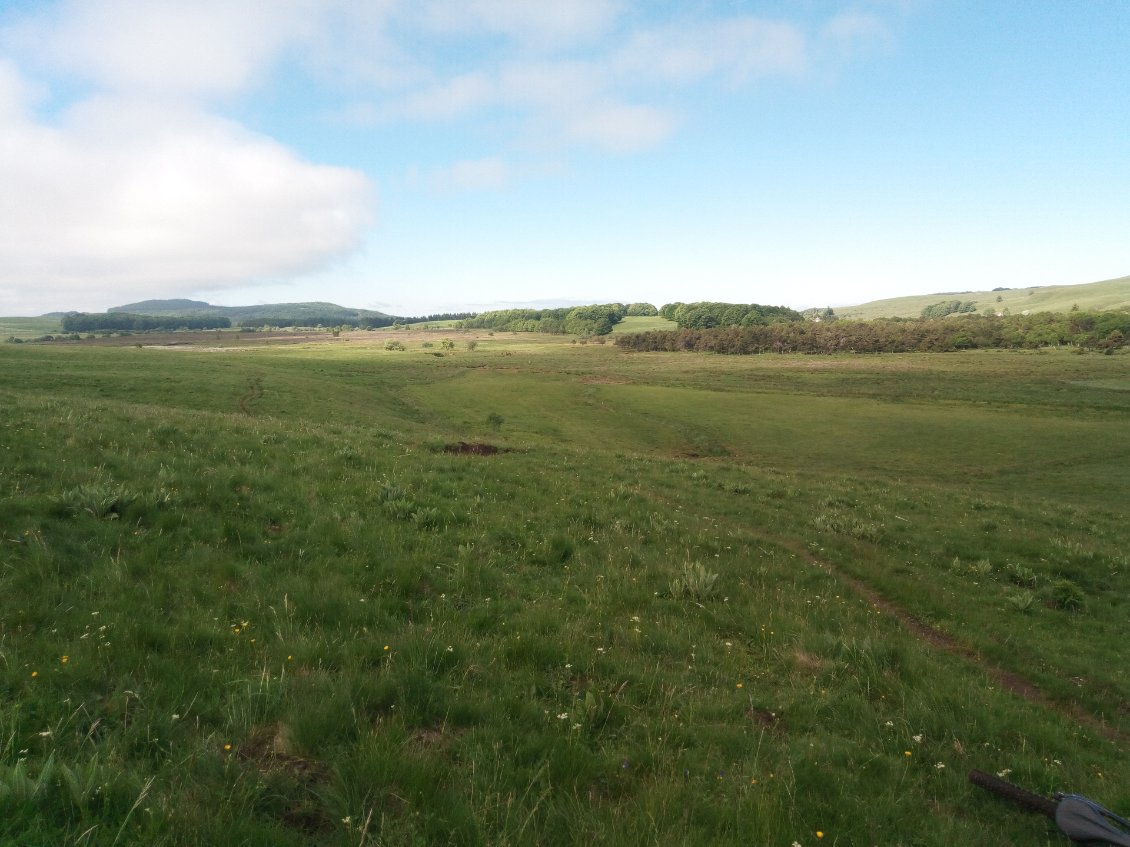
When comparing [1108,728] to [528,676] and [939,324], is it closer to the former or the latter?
[528,676]

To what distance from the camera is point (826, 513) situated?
63.3 feet

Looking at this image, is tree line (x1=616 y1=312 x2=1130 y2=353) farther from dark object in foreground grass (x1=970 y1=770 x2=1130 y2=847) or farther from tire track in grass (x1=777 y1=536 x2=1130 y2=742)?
dark object in foreground grass (x1=970 y1=770 x2=1130 y2=847)

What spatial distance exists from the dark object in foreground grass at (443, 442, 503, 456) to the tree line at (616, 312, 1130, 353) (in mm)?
139694

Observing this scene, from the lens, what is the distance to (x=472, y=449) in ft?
81.1

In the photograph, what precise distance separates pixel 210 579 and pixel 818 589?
32.0 ft

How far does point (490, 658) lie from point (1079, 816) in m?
4.85

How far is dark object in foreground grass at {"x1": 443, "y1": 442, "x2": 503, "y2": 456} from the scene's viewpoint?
78.1ft

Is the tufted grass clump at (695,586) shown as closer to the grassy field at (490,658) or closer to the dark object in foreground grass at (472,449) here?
the grassy field at (490,658)

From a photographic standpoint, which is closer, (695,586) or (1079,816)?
(1079,816)

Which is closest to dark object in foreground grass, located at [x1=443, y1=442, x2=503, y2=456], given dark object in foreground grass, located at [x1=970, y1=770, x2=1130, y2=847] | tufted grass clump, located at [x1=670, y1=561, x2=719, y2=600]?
tufted grass clump, located at [x1=670, y1=561, x2=719, y2=600]

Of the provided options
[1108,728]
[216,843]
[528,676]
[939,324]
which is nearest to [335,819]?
[216,843]

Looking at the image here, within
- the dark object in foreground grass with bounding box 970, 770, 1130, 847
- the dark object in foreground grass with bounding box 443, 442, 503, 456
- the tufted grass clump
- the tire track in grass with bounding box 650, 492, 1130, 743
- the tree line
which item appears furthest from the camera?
the tree line

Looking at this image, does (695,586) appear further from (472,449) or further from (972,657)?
(472,449)

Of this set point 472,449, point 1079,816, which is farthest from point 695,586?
point 472,449
